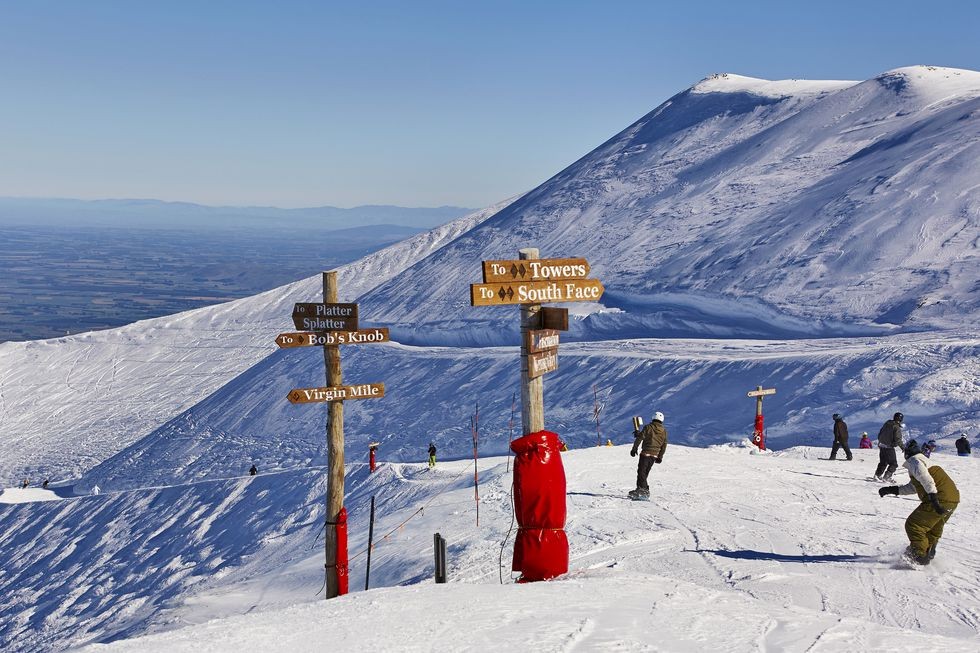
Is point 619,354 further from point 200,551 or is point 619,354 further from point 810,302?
point 200,551

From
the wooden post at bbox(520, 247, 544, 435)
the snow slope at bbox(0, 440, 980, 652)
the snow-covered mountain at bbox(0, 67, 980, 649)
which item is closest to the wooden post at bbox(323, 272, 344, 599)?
the snow slope at bbox(0, 440, 980, 652)

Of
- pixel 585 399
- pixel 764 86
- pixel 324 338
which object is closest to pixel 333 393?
pixel 324 338

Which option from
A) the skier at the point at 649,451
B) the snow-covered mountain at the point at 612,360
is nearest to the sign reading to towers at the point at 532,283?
the snow-covered mountain at the point at 612,360

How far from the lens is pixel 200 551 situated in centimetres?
1895

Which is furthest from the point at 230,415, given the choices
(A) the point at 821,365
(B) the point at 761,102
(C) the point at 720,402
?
(B) the point at 761,102

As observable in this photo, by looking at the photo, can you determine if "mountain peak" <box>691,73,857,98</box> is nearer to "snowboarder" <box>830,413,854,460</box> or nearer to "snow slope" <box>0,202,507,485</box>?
"snow slope" <box>0,202,507,485</box>

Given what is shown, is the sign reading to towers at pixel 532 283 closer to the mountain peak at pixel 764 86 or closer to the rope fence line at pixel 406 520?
the rope fence line at pixel 406 520

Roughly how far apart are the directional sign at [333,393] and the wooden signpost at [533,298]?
9.64ft

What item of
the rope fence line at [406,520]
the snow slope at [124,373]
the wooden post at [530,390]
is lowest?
the snow slope at [124,373]

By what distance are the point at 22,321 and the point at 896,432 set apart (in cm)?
14714

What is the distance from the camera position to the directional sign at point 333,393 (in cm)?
1166

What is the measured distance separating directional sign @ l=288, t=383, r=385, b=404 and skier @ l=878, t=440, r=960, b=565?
240 inches

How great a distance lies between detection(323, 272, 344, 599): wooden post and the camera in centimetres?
1164

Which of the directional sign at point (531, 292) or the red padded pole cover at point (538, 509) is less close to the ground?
the directional sign at point (531, 292)
